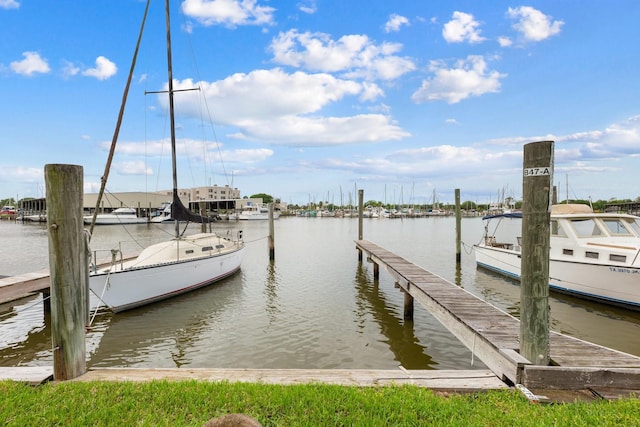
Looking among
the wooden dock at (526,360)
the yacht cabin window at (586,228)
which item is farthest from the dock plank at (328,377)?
the yacht cabin window at (586,228)

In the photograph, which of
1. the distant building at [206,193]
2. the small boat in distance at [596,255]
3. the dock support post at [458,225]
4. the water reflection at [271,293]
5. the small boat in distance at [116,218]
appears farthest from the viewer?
the distant building at [206,193]

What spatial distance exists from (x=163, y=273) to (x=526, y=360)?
1144 centimetres

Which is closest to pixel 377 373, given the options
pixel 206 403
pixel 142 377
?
pixel 206 403

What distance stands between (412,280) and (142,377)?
7.82m

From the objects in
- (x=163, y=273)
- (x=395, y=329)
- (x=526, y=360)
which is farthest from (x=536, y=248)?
(x=163, y=273)

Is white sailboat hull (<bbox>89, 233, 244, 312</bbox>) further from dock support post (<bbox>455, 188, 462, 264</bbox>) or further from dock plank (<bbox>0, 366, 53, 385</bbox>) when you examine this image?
dock support post (<bbox>455, 188, 462, 264</bbox>)

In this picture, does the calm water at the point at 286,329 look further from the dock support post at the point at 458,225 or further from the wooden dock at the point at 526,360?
the dock support post at the point at 458,225

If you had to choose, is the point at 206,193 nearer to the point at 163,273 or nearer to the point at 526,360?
the point at 163,273

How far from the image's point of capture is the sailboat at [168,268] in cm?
1088

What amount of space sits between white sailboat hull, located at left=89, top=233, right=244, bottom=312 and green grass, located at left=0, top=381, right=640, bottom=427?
6876mm

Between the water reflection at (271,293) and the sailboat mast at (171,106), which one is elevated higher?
the sailboat mast at (171,106)

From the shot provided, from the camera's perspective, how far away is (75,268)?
4691 mm

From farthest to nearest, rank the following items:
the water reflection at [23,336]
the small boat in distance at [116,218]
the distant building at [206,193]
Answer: the distant building at [206,193]
the small boat in distance at [116,218]
the water reflection at [23,336]

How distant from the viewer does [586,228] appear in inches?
521
